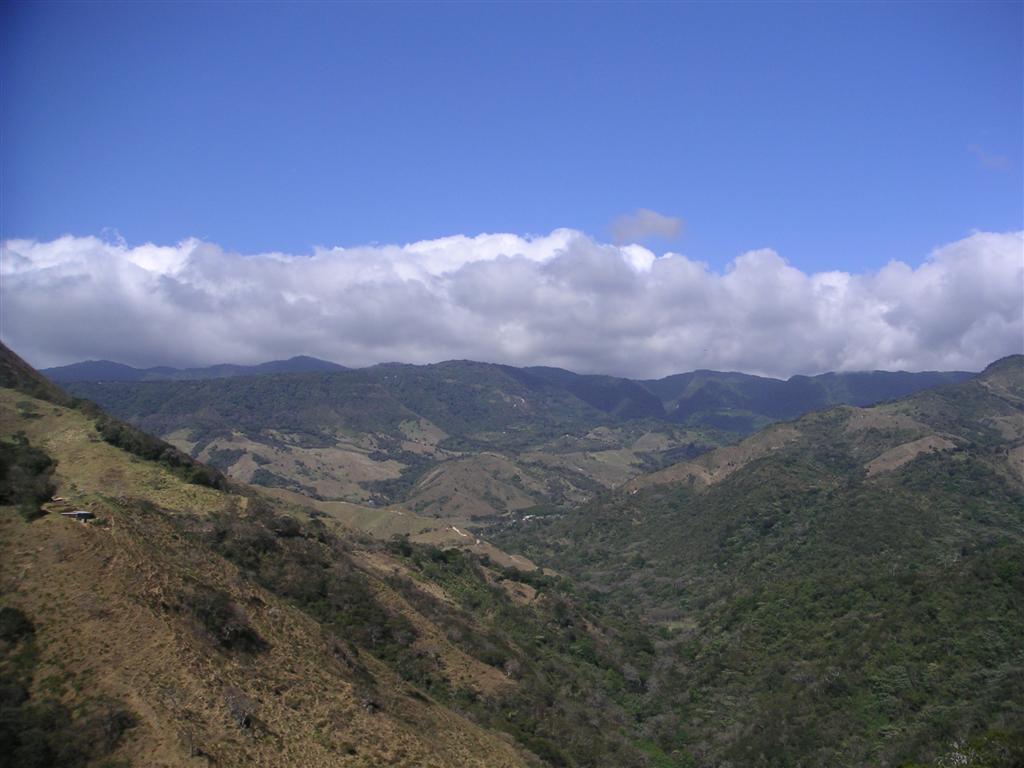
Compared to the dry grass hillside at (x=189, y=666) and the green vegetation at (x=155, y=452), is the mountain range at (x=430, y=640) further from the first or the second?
the green vegetation at (x=155, y=452)

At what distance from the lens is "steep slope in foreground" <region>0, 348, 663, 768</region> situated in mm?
26000

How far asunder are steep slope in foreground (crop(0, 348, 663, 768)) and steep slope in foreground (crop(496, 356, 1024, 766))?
1388cm

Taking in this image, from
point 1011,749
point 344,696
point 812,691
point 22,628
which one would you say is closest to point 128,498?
point 22,628

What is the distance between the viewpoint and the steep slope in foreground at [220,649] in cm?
2600

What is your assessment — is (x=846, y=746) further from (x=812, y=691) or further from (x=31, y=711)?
(x=31, y=711)

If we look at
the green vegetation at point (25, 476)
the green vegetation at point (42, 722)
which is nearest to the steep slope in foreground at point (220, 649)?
the green vegetation at point (42, 722)

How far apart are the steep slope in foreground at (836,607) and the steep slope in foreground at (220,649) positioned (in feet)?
45.5

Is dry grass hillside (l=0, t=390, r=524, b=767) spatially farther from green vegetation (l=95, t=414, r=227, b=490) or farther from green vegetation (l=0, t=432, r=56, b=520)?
green vegetation (l=95, t=414, r=227, b=490)

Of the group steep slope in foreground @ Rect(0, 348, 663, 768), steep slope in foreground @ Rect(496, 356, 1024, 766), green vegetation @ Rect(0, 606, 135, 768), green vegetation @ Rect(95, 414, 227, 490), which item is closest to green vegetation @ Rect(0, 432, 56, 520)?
steep slope in foreground @ Rect(0, 348, 663, 768)

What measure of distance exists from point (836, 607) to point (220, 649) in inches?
2721

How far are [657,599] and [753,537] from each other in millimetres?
23837

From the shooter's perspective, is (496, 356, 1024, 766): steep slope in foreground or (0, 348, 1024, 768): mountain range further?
(496, 356, 1024, 766): steep slope in foreground

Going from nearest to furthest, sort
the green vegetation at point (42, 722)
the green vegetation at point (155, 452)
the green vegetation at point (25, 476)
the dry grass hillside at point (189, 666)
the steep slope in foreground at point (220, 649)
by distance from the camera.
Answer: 1. the green vegetation at point (42, 722)
2. the steep slope in foreground at point (220, 649)
3. the dry grass hillside at point (189, 666)
4. the green vegetation at point (25, 476)
5. the green vegetation at point (155, 452)

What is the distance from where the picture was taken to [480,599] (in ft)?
245
